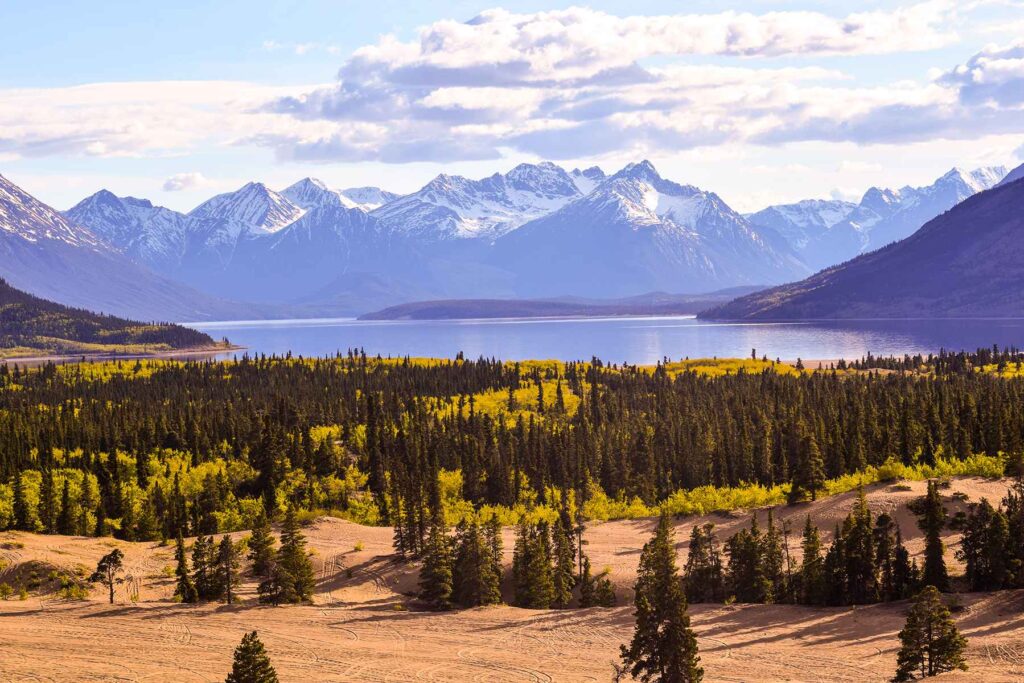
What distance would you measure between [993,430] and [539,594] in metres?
77.2

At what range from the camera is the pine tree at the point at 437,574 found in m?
111

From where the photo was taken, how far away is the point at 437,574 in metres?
112

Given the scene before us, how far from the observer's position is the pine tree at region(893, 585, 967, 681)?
76312mm

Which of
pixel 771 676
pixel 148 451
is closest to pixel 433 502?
pixel 771 676

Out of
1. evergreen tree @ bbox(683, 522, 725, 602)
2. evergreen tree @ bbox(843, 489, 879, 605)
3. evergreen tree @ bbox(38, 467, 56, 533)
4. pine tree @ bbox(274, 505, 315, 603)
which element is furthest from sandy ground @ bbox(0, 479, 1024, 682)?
evergreen tree @ bbox(38, 467, 56, 533)

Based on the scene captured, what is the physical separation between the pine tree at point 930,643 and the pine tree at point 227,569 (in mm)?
61352

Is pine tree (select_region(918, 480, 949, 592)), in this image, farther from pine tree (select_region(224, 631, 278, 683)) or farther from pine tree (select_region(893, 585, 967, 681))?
pine tree (select_region(224, 631, 278, 683))

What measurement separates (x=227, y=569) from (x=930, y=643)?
209 ft

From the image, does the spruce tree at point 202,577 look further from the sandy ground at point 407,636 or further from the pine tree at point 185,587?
the sandy ground at point 407,636

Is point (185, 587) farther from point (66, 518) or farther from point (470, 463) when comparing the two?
point (470, 463)

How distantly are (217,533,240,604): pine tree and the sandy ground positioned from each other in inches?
67.0

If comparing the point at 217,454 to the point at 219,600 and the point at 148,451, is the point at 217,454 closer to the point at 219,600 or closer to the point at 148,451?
the point at 148,451

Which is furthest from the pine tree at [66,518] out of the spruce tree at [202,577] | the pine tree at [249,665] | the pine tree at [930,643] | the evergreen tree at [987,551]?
the pine tree at [930,643]

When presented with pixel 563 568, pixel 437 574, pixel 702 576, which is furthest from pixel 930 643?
pixel 437 574
